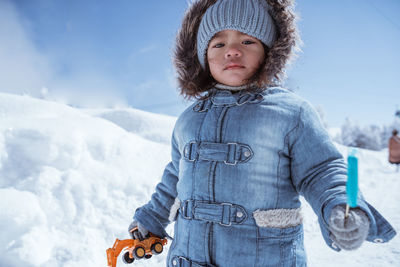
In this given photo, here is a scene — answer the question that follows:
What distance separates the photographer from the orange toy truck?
1.55 m

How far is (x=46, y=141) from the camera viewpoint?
3496mm

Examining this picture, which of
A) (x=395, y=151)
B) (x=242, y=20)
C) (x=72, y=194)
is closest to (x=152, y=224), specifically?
(x=242, y=20)

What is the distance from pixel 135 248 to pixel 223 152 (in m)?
0.85

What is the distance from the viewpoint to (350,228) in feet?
2.71

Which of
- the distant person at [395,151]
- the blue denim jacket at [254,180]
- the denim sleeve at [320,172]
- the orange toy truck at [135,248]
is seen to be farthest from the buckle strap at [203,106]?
the distant person at [395,151]

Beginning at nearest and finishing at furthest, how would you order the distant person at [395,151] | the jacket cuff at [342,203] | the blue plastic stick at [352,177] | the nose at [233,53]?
the blue plastic stick at [352,177] < the jacket cuff at [342,203] < the nose at [233,53] < the distant person at [395,151]

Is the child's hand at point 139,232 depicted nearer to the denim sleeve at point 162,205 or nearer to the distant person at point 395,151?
the denim sleeve at point 162,205

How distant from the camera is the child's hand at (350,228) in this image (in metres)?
0.82

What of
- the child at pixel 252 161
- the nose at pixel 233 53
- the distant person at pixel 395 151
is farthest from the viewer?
the distant person at pixel 395 151

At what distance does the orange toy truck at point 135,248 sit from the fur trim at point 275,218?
2.59ft

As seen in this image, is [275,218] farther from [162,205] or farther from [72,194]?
[72,194]

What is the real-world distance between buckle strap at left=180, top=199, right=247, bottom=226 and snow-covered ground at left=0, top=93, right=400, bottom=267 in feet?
5.13

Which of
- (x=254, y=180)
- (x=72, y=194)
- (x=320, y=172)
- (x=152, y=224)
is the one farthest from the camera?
(x=72, y=194)


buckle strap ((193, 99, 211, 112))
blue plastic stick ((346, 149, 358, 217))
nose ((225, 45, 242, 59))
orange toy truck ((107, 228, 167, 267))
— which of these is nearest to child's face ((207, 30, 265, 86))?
nose ((225, 45, 242, 59))
